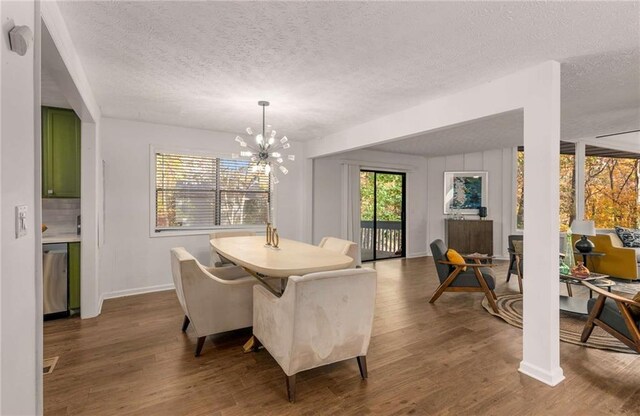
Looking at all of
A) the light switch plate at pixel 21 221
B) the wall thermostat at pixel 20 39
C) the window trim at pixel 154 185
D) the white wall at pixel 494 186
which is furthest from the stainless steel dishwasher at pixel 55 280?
the white wall at pixel 494 186

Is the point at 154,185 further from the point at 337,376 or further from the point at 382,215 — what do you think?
the point at 382,215

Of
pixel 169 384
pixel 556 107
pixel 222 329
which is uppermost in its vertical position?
pixel 556 107

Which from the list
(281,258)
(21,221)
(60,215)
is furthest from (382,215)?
(21,221)

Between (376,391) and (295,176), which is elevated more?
(295,176)

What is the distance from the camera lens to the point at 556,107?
231 centimetres

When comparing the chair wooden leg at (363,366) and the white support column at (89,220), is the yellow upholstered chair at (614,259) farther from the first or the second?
the white support column at (89,220)

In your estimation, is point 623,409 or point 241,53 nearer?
point 623,409

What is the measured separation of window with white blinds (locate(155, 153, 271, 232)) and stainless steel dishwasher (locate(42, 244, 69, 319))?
1.20m

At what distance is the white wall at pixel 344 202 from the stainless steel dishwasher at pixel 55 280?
3652 mm

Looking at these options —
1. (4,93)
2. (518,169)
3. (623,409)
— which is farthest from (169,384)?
(518,169)

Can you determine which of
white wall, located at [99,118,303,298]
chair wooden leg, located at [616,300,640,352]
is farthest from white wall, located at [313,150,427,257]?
chair wooden leg, located at [616,300,640,352]

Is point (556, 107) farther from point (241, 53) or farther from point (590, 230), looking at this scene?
point (590, 230)

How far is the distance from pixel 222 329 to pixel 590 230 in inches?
198

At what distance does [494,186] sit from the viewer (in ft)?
22.9
